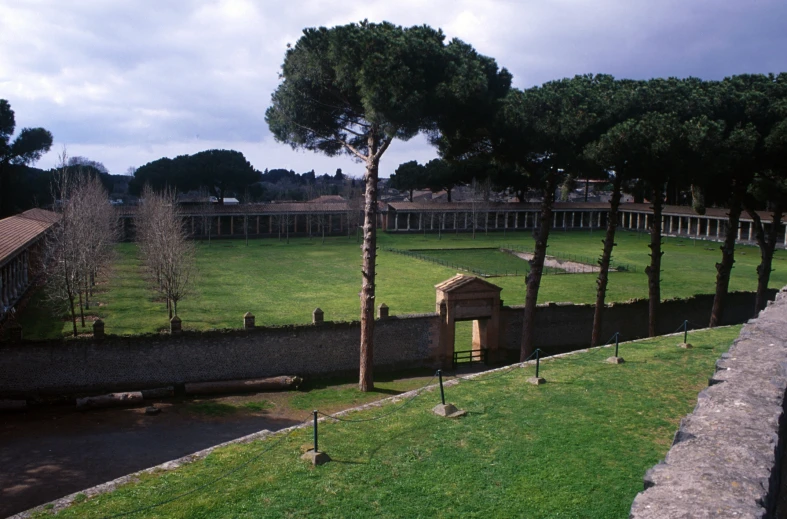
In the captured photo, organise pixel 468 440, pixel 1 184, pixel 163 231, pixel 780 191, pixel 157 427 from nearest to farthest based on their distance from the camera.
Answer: pixel 468 440 → pixel 157 427 → pixel 780 191 → pixel 163 231 → pixel 1 184

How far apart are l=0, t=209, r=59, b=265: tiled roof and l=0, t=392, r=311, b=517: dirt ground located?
7.16 m

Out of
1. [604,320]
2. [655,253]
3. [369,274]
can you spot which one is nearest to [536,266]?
[655,253]

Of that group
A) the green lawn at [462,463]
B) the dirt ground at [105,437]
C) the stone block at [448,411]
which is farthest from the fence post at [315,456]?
the dirt ground at [105,437]

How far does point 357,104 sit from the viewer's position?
19.3m

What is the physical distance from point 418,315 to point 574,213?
2499 inches

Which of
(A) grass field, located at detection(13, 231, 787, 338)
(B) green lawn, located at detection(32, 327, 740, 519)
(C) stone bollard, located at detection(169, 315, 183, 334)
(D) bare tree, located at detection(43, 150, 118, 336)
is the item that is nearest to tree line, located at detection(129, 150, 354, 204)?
(A) grass field, located at detection(13, 231, 787, 338)

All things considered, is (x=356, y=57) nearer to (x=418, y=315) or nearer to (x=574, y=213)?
(x=418, y=315)

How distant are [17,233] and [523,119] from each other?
22493mm

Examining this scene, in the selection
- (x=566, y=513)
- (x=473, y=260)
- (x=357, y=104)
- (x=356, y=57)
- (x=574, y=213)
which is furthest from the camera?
(x=574, y=213)

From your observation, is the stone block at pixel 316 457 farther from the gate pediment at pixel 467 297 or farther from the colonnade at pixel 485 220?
the colonnade at pixel 485 220

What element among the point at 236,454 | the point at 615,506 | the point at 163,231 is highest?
the point at 163,231

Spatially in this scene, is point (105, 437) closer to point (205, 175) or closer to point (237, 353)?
point (237, 353)

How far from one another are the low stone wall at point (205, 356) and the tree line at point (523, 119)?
1895 mm

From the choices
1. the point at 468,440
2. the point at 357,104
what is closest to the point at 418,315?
the point at 357,104
